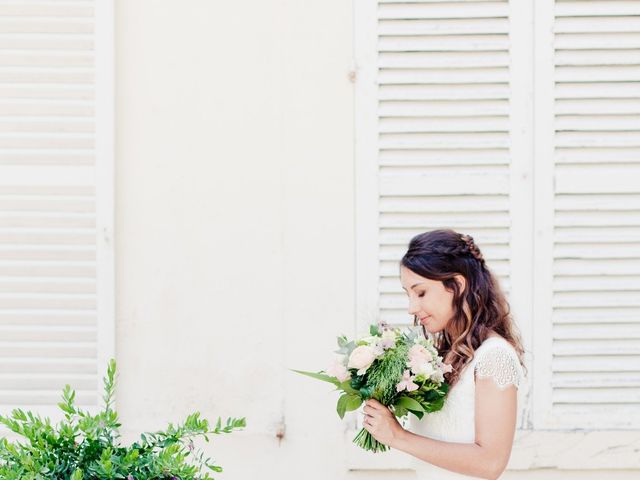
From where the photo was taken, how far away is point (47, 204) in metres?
3.70

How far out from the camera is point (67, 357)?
3.70 metres

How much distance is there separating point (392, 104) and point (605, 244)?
96 centimetres

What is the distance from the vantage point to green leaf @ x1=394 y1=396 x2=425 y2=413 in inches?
100

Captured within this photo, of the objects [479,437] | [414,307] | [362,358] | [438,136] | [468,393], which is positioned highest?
[438,136]

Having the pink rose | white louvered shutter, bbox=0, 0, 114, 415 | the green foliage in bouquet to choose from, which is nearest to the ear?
the pink rose

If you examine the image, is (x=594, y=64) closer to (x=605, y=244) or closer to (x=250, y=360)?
(x=605, y=244)

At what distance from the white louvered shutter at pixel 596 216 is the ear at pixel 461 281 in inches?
42.5

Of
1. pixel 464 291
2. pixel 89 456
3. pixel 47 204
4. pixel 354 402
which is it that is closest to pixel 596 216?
pixel 464 291

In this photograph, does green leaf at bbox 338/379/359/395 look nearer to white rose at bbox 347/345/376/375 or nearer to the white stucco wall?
white rose at bbox 347/345/376/375

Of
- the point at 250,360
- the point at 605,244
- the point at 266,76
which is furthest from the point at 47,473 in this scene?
the point at 605,244

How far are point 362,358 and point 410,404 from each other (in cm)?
18

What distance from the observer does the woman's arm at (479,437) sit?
100 inches

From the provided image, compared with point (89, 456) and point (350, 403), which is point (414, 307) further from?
point (89, 456)

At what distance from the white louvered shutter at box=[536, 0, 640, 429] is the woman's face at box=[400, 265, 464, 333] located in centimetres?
109
